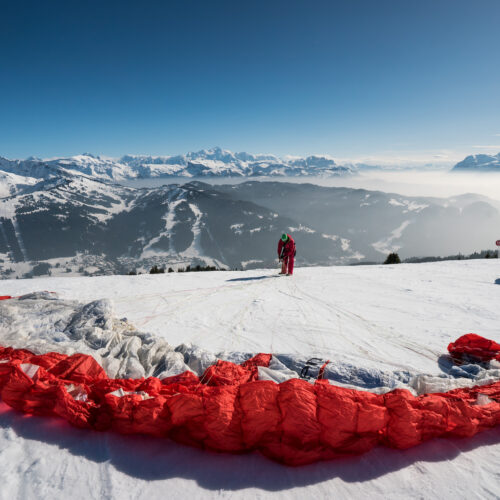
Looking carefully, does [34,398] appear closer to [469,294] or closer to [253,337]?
[253,337]

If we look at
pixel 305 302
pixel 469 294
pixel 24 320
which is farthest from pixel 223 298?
pixel 469 294

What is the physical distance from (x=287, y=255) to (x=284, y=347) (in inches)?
313

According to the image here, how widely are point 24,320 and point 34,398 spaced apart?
126 inches

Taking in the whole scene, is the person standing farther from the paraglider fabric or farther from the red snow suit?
the paraglider fabric

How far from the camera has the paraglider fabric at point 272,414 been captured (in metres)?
2.92

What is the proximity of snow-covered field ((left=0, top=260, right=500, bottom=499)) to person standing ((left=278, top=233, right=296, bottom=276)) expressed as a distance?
3.16 feet

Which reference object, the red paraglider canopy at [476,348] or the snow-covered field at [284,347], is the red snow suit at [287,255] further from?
the red paraglider canopy at [476,348]

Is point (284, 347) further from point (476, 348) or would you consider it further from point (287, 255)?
point (287, 255)

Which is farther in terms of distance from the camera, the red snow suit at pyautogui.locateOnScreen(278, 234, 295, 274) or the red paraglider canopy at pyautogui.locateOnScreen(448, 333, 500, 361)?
the red snow suit at pyautogui.locateOnScreen(278, 234, 295, 274)

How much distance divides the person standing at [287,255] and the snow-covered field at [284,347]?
96 centimetres

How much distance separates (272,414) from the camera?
2994mm

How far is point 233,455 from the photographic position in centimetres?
296

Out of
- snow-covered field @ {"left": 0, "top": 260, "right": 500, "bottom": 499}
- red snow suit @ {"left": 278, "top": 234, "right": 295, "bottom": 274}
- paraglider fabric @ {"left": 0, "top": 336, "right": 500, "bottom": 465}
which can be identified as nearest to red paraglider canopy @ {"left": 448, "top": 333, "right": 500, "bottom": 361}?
snow-covered field @ {"left": 0, "top": 260, "right": 500, "bottom": 499}

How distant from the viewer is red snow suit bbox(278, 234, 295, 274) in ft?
45.0
